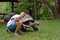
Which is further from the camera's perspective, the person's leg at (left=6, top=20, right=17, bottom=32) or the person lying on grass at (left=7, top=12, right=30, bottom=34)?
the person's leg at (left=6, top=20, right=17, bottom=32)

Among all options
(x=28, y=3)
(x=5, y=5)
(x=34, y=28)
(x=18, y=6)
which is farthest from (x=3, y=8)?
(x=34, y=28)

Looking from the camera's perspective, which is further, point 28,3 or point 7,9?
point 7,9

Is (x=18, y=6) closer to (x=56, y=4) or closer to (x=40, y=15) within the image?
(x=40, y=15)

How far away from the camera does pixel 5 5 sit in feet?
64.8

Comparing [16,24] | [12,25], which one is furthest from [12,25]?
[16,24]

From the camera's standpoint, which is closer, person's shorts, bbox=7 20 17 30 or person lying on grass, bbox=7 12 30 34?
person lying on grass, bbox=7 12 30 34

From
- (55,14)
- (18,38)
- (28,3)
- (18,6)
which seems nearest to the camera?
(18,38)

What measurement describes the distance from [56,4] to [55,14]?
62 cm

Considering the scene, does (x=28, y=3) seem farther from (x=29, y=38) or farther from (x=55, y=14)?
(x=29, y=38)

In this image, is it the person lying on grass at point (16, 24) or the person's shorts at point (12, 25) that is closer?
the person lying on grass at point (16, 24)

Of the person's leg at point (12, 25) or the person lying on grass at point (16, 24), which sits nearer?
the person lying on grass at point (16, 24)

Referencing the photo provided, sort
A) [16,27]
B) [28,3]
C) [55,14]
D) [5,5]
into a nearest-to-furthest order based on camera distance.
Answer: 1. [16,27]
2. [55,14]
3. [28,3]
4. [5,5]

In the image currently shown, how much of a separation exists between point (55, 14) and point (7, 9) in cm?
519

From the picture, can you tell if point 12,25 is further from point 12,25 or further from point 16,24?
point 16,24
